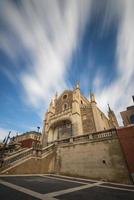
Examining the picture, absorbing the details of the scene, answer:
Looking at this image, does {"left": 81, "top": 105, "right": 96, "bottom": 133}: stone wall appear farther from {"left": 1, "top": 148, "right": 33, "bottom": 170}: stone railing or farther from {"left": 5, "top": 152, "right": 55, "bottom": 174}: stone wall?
{"left": 1, "top": 148, "right": 33, "bottom": 170}: stone railing

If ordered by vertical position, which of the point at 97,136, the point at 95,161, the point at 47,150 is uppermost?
the point at 97,136

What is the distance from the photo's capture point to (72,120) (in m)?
21.9

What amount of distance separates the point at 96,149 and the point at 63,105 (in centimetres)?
1698

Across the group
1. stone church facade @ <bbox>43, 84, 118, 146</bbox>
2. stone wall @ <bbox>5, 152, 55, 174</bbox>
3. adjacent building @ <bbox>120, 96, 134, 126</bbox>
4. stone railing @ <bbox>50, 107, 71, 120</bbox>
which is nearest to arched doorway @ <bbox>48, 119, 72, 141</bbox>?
stone church facade @ <bbox>43, 84, 118, 146</bbox>

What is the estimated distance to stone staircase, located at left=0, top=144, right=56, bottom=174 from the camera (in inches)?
421

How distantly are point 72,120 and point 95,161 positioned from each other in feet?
35.6

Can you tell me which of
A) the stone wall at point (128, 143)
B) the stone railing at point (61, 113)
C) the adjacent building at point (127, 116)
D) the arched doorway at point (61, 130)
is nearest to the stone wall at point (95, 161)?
the stone wall at point (128, 143)

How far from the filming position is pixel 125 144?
393 inches

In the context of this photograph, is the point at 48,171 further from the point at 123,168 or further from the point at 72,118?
the point at 72,118

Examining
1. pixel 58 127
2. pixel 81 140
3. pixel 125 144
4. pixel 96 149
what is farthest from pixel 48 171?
pixel 58 127

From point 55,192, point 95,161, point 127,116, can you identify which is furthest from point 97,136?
point 127,116

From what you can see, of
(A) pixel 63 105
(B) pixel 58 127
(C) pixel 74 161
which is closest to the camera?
(C) pixel 74 161

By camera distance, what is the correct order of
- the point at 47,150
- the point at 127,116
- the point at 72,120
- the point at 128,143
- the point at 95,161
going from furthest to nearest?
the point at 127,116 → the point at 72,120 → the point at 47,150 → the point at 95,161 → the point at 128,143

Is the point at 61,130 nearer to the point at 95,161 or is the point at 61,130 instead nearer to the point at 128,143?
the point at 95,161
